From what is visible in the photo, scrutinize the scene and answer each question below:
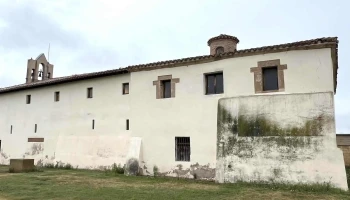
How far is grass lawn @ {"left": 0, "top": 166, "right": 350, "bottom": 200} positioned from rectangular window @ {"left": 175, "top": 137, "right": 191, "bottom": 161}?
1453 millimetres

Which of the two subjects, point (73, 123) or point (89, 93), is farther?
point (73, 123)

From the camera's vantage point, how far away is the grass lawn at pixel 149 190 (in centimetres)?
894

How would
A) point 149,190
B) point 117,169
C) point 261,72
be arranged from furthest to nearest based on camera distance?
point 117,169 → point 261,72 → point 149,190

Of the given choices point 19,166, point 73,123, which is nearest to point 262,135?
point 73,123

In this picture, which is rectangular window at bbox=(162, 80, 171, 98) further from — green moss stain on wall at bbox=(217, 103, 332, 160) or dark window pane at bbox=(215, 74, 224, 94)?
green moss stain on wall at bbox=(217, 103, 332, 160)

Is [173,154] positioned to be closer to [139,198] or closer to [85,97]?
[139,198]

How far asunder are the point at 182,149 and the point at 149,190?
384 centimetres

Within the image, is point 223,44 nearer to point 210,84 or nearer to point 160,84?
point 210,84

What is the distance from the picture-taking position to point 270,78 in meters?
12.0

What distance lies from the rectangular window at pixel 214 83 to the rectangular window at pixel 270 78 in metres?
1.87

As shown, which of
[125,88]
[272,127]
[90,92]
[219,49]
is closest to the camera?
[272,127]

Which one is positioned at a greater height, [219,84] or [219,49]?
[219,49]

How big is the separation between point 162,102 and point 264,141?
5249mm

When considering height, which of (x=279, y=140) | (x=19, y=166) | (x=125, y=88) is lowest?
(x=19, y=166)
